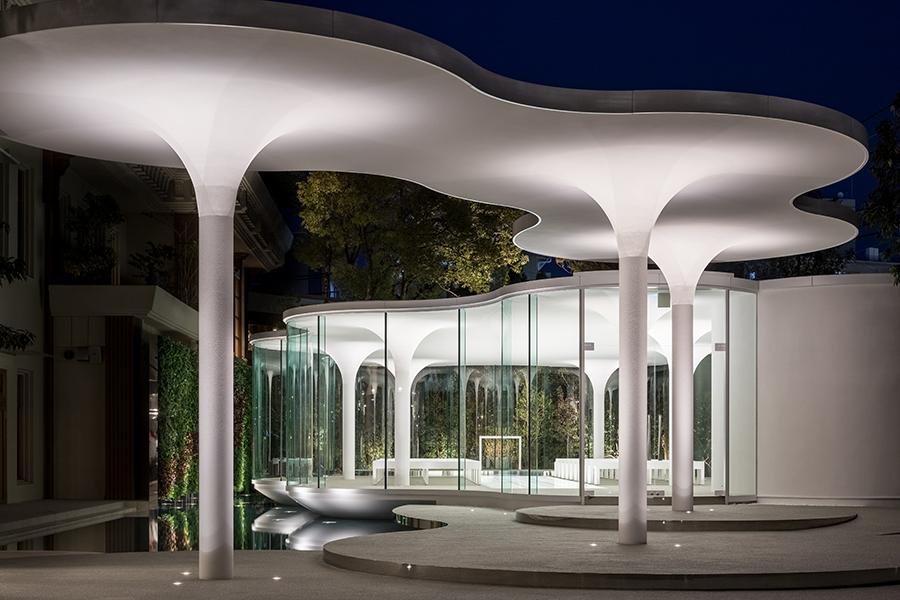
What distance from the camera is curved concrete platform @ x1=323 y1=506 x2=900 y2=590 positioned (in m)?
9.23

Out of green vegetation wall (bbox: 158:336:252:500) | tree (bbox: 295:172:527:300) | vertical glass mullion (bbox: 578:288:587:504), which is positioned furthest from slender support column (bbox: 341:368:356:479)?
tree (bbox: 295:172:527:300)

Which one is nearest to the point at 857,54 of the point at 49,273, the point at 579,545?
the point at 49,273

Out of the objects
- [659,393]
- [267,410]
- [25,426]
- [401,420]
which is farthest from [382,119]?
[267,410]

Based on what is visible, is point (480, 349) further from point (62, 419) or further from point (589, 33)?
point (589, 33)

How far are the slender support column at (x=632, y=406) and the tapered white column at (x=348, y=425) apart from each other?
9497 mm

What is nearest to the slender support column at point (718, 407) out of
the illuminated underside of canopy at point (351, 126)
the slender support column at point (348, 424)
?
the illuminated underside of canopy at point (351, 126)

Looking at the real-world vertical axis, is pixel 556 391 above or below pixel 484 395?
above

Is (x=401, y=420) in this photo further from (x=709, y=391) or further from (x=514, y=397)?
(x=709, y=391)

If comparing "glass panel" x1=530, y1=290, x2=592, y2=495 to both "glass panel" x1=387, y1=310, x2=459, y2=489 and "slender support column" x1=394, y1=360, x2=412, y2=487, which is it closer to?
"glass panel" x1=387, y1=310, x2=459, y2=489

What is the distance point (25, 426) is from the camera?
22.5 m

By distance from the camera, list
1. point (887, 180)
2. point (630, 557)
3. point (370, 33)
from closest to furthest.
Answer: point (370, 33) < point (630, 557) < point (887, 180)

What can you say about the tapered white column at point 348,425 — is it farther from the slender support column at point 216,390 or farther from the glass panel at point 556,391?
the slender support column at point 216,390

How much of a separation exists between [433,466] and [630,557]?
31.9ft

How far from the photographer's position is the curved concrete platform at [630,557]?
30.3ft
